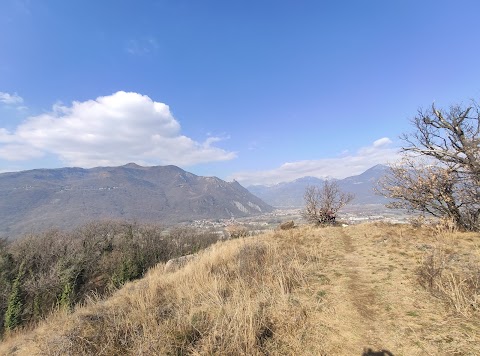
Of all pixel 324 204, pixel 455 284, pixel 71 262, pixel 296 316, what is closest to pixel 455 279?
pixel 455 284

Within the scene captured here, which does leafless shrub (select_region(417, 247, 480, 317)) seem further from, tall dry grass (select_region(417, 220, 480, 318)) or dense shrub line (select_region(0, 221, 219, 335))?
dense shrub line (select_region(0, 221, 219, 335))

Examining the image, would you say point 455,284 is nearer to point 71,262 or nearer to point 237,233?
point 237,233

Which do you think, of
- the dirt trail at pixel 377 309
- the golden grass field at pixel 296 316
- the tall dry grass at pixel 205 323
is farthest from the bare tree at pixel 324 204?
the tall dry grass at pixel 205 323

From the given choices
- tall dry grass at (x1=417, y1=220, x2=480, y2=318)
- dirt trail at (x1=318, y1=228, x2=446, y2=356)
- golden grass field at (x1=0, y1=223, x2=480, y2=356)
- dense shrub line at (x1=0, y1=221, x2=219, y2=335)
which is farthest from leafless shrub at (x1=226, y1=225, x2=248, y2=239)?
tall dry grass at (x1=417, y1=220, x2=480, y2=318)

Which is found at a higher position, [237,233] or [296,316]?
[296,316]

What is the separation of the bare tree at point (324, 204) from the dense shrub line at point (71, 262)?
1863cm

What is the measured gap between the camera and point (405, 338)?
4.23m

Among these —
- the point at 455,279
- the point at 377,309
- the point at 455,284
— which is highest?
the point at 455,284

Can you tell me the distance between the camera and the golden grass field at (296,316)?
429 centimetres

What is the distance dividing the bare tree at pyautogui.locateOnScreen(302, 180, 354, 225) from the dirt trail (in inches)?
589

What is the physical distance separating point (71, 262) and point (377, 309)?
46.2 meters

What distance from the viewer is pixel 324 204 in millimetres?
24781

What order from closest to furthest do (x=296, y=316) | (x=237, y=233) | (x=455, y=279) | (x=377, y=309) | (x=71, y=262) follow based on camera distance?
1. (x=296, y=316)
2. (x=377, y=309)
3. (x=455, y=279)
4. (x=237, y=233)
5. (x=71, y=262)

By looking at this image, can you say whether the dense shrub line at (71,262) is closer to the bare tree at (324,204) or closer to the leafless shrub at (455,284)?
the bare tree at (324,204)
